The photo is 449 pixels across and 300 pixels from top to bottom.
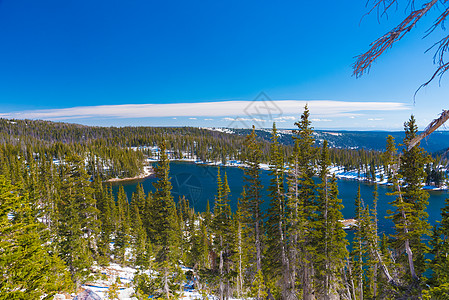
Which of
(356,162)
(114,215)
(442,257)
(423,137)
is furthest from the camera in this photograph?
(356,162)

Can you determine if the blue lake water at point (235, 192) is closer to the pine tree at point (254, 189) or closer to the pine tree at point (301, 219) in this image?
the pine tree at point (254, 189)

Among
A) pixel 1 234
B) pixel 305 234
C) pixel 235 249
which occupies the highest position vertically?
pixel 1 234

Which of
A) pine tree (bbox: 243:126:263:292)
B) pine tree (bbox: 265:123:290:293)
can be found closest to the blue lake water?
pine tree (bbox: 243:126:263:292)

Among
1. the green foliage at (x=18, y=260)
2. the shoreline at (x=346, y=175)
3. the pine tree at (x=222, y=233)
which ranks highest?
the green foliage at (x=18, y=260)

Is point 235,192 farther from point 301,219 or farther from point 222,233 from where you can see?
point 301,219

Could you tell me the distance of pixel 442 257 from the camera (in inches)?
612

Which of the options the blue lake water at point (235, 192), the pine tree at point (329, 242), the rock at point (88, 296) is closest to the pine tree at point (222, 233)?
the pine tree at point (329, 242)

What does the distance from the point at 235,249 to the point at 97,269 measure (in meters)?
14.4

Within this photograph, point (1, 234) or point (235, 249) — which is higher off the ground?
point (1, 234)

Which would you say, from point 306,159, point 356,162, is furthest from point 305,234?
point 356,162

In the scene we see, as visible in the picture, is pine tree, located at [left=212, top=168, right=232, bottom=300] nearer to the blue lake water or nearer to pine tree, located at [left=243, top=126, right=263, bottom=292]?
pine tree, located at [left=243, top=126, right=263, bottom=292]

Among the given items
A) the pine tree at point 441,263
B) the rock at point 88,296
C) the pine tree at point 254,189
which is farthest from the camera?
the pine tree at point 254,189

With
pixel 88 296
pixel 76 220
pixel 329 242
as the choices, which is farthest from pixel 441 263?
pixel 76 220

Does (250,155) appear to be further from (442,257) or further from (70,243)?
(70,243)
